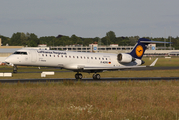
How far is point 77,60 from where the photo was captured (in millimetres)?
31719

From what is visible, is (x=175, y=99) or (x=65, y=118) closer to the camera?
(x=65, y=118)

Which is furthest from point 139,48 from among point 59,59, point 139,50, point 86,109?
point 86,109

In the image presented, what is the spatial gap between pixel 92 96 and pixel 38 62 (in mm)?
15147

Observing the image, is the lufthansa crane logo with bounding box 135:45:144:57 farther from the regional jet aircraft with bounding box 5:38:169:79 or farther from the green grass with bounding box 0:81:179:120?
the green grass with bounding box 0:81:179:120

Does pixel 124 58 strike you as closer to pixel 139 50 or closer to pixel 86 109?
pixel 139 50

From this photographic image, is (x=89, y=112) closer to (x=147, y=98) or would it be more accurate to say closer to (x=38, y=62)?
(x=147, y=98)

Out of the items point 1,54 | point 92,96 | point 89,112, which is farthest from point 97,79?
point 1,54

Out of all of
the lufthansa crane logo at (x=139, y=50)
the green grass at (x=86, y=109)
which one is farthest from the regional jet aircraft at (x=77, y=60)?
the green grass at (x=86, y=109)

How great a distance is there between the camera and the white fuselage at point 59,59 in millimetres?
29234

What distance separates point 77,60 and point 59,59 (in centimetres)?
242

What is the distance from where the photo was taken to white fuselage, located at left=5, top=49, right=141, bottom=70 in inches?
1151

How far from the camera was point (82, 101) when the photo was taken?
14.4 meters

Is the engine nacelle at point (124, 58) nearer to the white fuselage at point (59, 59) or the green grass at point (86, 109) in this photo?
the white fuselage at point (59, 59)

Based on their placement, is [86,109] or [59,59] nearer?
[86,109]
